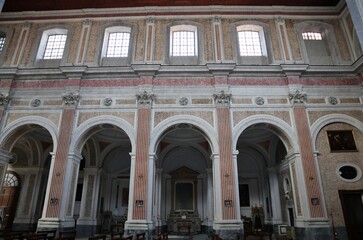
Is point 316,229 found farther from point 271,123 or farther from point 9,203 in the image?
point 9,203

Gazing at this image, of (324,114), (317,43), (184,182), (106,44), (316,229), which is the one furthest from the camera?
(184,182)

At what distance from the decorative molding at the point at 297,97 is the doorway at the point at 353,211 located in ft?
14.4

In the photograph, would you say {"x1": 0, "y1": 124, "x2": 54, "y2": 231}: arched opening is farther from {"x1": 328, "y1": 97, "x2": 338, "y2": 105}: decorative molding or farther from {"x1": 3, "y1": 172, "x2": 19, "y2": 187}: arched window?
{"x1": 328, "y1": 97, "x2": 338, "y2": 105}: decorative molding

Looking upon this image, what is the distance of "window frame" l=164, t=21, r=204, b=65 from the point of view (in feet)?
47.1

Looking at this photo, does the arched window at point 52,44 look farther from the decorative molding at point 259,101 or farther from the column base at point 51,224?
the decorative molding at point 259,101

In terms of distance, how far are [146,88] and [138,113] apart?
134 centimetres

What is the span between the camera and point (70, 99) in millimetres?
13219

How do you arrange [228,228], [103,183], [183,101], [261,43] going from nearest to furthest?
[228,228] < [183,101] < [261,43] < [103,183]

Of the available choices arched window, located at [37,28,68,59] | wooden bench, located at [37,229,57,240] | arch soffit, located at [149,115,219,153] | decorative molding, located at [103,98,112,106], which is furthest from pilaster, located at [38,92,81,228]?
arch soffit, located at [149,115,219,153]

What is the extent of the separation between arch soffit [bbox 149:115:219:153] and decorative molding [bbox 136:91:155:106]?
1.19 meters

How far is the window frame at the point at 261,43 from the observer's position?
14383 millimetres

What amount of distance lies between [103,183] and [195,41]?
10.7 metres

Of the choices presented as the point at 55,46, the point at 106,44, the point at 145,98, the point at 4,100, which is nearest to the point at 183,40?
the point at 106,44

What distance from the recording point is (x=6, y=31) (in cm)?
1541
